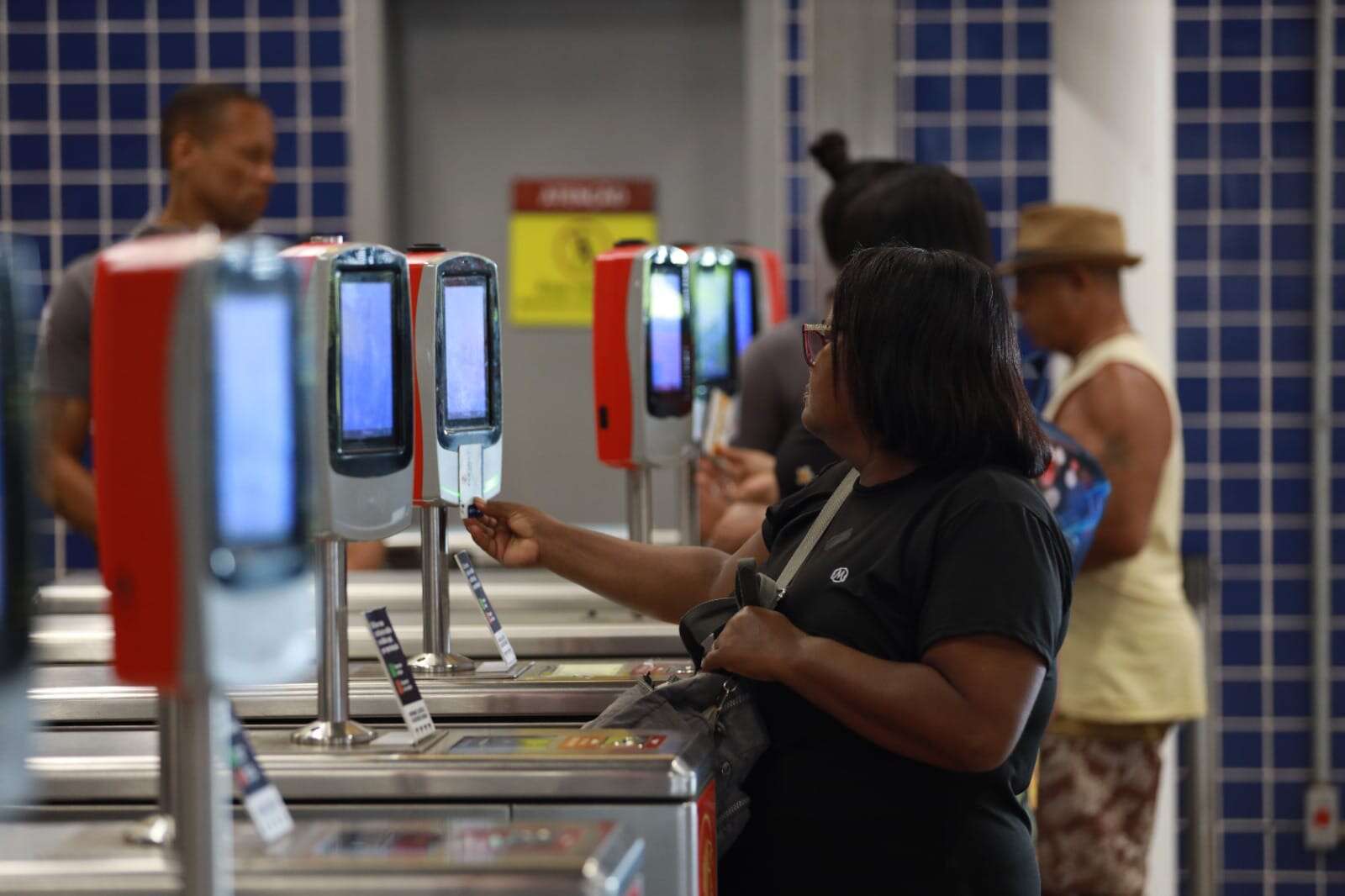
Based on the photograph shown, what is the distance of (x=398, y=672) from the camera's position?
74.1 inches

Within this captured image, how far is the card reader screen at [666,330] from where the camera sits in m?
2.97

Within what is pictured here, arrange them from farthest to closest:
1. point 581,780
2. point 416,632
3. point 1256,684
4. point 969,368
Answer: point 1256,684
point 416,632
point 969,368
point 581,780

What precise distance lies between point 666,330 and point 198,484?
73.2 inches

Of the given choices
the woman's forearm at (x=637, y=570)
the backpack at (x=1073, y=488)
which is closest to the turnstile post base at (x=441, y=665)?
the woman's forearm at (x=637, y=570)

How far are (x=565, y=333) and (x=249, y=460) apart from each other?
460 centimetres

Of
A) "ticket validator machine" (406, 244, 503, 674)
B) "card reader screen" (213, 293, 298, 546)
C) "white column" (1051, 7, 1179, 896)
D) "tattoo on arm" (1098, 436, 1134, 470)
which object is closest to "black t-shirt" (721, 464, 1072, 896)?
"ticket validator machine" (406, 244, 503, 674)

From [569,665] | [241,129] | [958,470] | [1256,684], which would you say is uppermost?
[241,129]

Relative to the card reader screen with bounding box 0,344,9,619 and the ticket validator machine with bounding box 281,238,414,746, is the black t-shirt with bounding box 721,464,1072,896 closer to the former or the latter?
the ticket validator machine with bounding box 281,238,414,746

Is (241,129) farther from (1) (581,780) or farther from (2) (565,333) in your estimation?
(1) (581,780)

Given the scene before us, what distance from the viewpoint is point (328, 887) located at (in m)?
1.39

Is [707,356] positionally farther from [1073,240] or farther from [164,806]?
[164,806]

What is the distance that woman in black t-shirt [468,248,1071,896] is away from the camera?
1.85 meters

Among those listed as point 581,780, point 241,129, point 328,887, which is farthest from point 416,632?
point 241,129

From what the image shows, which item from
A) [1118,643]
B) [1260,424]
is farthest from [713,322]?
[1260,424]
